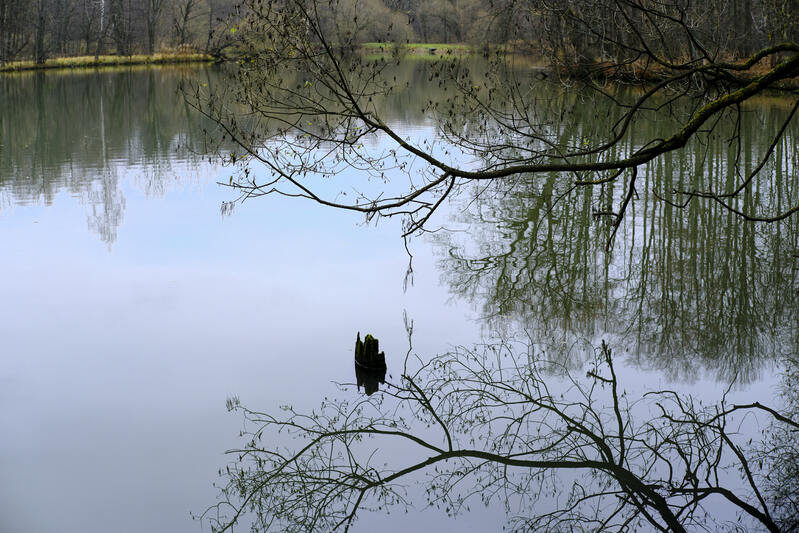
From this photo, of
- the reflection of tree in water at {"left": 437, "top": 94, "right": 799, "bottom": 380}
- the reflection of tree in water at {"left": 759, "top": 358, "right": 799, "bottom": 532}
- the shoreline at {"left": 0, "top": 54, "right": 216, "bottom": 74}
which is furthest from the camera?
the shoreline at {"left": 0, "top": 54, "right": 216, "bottom": 74}

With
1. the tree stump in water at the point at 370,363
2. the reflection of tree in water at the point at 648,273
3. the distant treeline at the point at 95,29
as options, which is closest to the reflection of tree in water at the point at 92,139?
the distant treeline at the point at 95,29

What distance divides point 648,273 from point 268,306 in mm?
4100

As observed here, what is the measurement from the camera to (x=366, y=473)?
5523 millimetres

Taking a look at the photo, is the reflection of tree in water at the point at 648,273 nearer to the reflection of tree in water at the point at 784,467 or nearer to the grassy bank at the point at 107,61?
the reflection of tree in water at the point at 784,467

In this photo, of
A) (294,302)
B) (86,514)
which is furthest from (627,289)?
(86,514)

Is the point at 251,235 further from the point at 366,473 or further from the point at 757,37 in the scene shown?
the point at 757,37

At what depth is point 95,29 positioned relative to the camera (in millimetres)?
38969

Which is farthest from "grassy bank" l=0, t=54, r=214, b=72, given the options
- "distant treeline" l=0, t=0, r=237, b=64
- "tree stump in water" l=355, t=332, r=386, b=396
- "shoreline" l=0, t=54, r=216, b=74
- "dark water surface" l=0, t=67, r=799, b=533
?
"tree stump in water" l=355, t=332, r=386, b=396

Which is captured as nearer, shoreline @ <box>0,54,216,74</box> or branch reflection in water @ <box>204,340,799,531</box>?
branch reflection in water @ <box>204,340,799,531</box>

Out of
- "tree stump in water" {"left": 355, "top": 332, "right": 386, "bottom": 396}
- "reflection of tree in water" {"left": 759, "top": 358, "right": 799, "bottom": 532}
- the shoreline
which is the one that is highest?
the shoreline

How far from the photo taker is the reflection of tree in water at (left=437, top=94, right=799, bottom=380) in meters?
7.56

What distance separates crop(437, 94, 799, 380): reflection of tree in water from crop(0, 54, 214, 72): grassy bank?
26.3 metres

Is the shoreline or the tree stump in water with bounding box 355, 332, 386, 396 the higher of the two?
the shoreline

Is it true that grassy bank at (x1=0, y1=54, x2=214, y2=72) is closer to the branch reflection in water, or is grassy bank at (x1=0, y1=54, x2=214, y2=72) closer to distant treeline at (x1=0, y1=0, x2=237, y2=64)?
distant treeline at (x1=0, y1=0, x2=237, y2=64)
